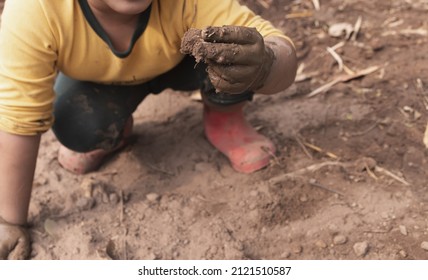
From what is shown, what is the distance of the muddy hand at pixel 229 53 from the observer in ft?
4.06

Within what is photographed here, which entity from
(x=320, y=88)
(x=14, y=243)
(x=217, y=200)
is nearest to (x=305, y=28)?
(x=320, y=88)

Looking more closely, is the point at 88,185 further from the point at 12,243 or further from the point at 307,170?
the point at 307,170

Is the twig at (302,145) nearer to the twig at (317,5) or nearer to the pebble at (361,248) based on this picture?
the pebble at (361,248)

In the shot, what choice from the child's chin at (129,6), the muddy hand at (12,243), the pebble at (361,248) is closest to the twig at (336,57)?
the pebble at (361,248)

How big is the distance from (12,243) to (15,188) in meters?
0.17

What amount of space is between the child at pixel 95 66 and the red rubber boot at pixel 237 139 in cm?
16

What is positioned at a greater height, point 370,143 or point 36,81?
point 36,81

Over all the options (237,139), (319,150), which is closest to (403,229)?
(319,150)

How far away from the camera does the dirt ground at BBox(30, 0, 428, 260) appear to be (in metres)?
1.73

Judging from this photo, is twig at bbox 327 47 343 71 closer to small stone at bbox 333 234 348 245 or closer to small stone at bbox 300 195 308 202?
small stone at bbox 300 195 308 202

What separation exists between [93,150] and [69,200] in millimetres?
190

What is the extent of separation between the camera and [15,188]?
67.9 inches

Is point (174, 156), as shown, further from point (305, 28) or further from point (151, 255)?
point (305, 28)

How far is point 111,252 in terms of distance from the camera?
175cm
